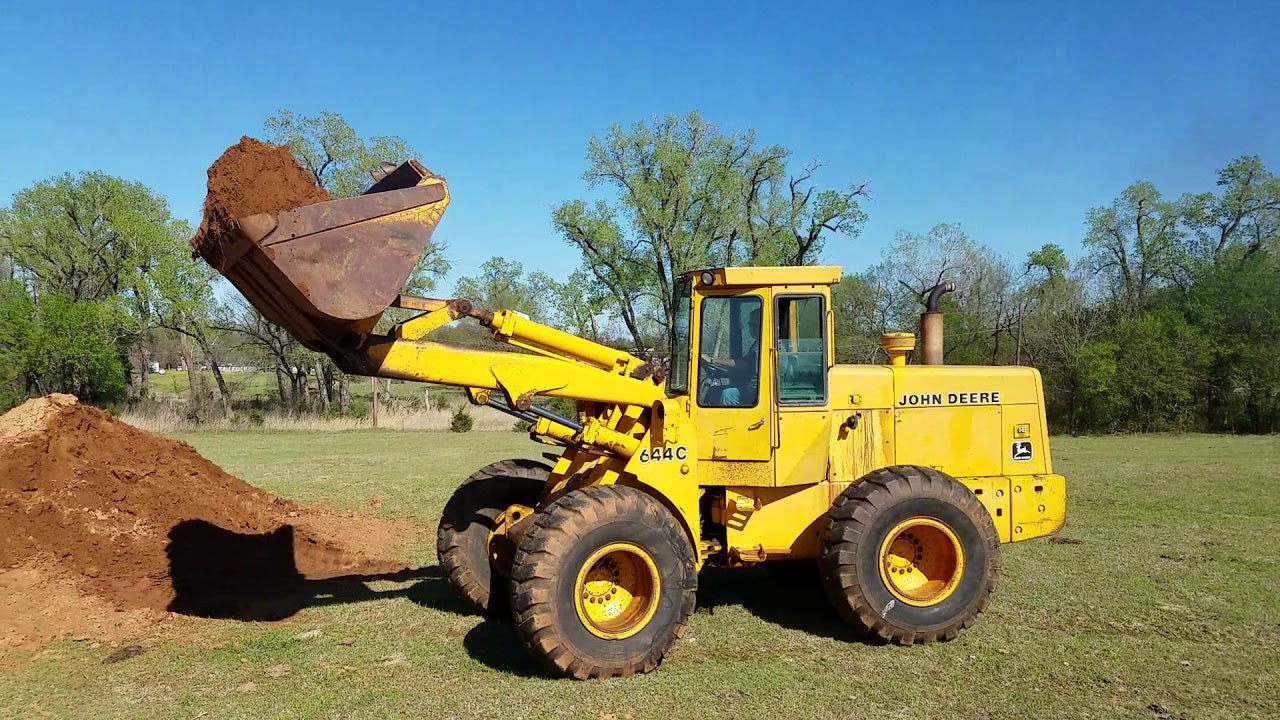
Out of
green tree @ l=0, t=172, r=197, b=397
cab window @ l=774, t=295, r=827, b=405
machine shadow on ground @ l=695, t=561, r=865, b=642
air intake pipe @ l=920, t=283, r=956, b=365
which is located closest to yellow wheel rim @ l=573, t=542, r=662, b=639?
machine shadow on ground @ l=695, t=561, r=865, b=642

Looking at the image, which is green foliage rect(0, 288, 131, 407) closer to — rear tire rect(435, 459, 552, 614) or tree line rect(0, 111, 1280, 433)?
tree line rect(0, 111, 1280, 433)

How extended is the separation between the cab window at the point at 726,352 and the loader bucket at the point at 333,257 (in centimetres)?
228

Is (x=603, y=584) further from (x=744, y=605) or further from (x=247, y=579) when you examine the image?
(x=247, y=579)

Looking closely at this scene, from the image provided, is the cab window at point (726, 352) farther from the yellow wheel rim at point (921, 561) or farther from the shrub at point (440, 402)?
the shrub at point (440, 402)

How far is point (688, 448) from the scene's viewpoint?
617 centimetres

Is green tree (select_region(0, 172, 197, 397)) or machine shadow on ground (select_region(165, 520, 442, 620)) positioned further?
green tree (select_region(0, 172, 197, 397))

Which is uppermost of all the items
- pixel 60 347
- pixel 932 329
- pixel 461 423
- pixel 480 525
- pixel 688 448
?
pixel 60 347

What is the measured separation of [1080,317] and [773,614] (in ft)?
111

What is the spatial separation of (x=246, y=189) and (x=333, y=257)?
2.01 ft

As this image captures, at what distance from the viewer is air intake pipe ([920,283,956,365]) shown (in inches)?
272

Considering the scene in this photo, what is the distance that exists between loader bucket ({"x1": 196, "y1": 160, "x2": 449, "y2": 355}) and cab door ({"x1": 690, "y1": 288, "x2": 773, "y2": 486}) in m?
2.34

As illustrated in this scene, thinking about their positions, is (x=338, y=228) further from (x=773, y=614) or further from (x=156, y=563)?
(x=156, y=563)

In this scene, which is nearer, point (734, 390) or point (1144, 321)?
point (734, 390)

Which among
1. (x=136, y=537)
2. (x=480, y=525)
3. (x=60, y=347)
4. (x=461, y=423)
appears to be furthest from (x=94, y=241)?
(x=480, y=525)
